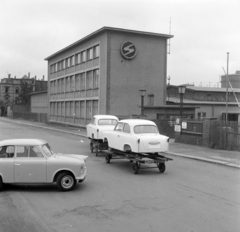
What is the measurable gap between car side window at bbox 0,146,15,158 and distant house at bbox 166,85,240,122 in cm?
3357

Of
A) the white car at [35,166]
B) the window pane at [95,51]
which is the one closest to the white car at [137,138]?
the white car at [35,166]

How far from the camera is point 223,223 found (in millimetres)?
6801

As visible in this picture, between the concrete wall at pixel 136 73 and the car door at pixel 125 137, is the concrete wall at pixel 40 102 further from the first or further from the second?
the car door at pixel 125 137

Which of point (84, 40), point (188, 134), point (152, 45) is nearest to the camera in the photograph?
point (188, 134)

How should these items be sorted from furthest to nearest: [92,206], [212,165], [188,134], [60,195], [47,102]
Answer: [47,102], [188,134], [212,165], [60,195], [92,206]

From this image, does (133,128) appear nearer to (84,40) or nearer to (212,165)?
(212,165)

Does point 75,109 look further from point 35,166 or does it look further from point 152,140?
point 35,166

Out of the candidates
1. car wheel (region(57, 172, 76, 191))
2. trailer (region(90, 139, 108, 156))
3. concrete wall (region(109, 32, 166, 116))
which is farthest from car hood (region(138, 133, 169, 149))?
concrete wall (region(109, 32, 166, 116))

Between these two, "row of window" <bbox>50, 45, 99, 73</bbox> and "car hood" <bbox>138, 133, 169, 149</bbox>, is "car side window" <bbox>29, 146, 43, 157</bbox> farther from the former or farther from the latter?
"row of window" <bbox>50, 45, 99, 73</bbox>

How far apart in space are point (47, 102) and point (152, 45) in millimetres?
28896

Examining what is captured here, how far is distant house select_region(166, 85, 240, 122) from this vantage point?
42.3m

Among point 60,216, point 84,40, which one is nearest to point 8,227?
point 60,216

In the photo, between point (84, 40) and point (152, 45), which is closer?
point (152, 45)

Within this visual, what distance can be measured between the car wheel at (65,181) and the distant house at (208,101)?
1301 inches
